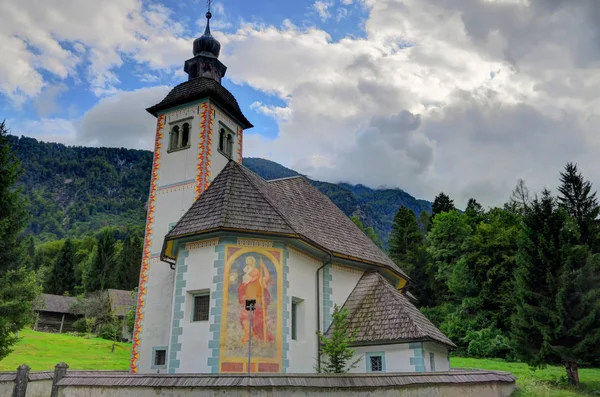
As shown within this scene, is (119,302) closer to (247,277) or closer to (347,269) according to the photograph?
(347,269)

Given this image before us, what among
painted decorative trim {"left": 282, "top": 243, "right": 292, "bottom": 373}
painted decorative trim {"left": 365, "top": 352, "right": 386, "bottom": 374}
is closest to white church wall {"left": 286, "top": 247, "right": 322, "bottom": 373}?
painted decorative trim {"left": 282, "top": 243, "right": 292, "bottom": 373}

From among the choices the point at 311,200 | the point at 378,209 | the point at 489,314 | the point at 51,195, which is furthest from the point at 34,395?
the point at 378,209

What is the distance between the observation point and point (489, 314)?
4241cm

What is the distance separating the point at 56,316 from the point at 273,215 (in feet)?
198

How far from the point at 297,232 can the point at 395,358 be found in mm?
5306

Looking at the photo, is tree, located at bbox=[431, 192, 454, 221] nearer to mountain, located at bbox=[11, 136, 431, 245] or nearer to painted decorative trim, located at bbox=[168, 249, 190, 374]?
painted decorative trim, located at bbox=[168, 249, 190, 374]

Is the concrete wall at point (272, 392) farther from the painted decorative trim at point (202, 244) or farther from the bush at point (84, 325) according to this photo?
the bush at point (84, 325)

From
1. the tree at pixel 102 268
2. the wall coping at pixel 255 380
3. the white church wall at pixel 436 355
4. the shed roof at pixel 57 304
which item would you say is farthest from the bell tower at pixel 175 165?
the tree at pixel 102 268

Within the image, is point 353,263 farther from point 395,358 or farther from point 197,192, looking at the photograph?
point 197,192

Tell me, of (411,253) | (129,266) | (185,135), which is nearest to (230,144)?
(185,135)

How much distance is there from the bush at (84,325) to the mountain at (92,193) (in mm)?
74410

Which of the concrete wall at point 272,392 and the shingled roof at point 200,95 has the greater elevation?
the shingled roof at point 200,95

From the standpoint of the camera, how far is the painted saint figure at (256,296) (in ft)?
46.7

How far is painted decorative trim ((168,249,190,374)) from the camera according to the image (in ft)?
47.6
